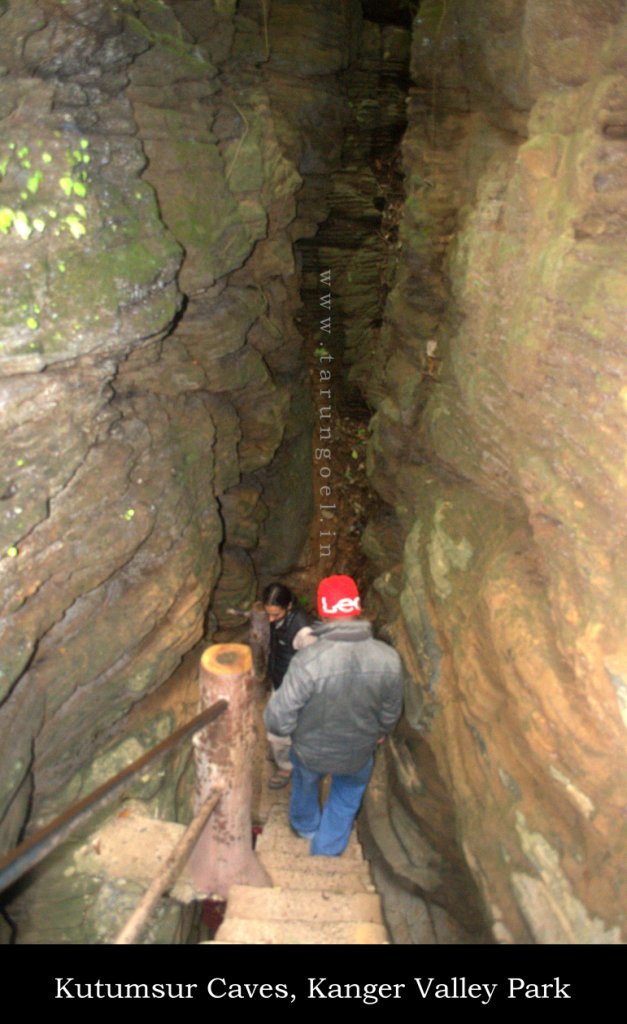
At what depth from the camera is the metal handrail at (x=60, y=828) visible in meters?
2.26

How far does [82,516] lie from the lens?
531cm

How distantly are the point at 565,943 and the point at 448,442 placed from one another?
4.44 metres

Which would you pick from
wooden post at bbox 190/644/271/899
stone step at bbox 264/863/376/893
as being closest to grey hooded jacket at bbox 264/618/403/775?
wooden post at bbox 190/644/271/899

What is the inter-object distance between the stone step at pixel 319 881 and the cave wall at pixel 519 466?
108 cm

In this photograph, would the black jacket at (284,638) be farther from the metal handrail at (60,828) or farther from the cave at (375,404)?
the metal handrail at (60,828)

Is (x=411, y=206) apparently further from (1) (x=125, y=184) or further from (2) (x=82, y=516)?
(2) (x=82, y=516)

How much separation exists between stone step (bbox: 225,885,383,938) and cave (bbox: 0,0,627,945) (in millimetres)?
1215

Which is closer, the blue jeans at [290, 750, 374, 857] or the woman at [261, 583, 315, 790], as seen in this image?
the blue jeans at [290, 750, 374, 857]

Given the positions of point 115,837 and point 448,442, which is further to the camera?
point 448,442

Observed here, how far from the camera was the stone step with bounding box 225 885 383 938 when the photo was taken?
12.6ft

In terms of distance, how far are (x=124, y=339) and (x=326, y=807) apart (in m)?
4.13

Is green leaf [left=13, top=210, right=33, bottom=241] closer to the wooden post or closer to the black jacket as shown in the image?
the wooden post

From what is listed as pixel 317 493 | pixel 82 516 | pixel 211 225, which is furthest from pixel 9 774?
pixel 317 493

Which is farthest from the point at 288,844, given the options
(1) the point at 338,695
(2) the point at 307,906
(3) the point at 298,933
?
(1) the point at 338,695
